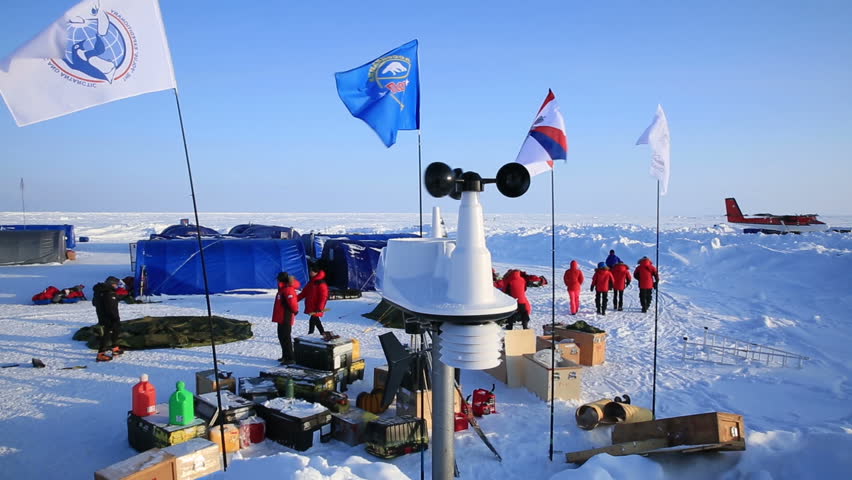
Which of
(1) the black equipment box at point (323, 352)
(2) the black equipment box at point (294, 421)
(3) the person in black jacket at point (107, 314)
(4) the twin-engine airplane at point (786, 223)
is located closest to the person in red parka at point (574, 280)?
(1) the black equipment box at point (323, 352)

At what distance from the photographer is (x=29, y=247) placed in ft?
76.6

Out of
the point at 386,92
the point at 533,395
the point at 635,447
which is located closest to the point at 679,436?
the point at 635,447

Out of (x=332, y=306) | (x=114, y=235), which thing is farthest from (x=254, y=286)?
(x=114, y=235)

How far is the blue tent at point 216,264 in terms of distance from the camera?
15438 millimetres

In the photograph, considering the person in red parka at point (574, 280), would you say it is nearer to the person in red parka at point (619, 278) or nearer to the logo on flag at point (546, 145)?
the person in red parka at point (619, 278)

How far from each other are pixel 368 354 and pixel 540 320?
5309 millimetres

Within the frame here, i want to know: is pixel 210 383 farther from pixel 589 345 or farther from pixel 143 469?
pixel 589 345

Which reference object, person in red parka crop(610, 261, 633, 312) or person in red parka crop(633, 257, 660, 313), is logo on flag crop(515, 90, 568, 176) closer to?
person in red parka crop(633, 257, 660, 313)

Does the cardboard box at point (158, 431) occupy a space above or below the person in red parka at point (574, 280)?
below

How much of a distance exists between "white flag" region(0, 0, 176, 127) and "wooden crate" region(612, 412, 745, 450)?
552 cm

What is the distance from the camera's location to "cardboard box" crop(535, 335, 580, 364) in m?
8.27

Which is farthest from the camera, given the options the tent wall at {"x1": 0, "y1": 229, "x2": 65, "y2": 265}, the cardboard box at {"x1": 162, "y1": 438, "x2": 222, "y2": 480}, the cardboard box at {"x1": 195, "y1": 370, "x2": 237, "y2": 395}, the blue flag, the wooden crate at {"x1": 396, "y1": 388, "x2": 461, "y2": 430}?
the tent wall at {"x1": 0, "y1": 229, "x2": 65, "y2": 265}

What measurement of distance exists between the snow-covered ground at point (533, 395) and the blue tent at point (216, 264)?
2.49 ft

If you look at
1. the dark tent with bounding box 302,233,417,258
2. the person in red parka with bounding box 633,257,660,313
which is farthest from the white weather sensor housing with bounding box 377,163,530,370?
the dark tent with bounding box 302,233,417,258
